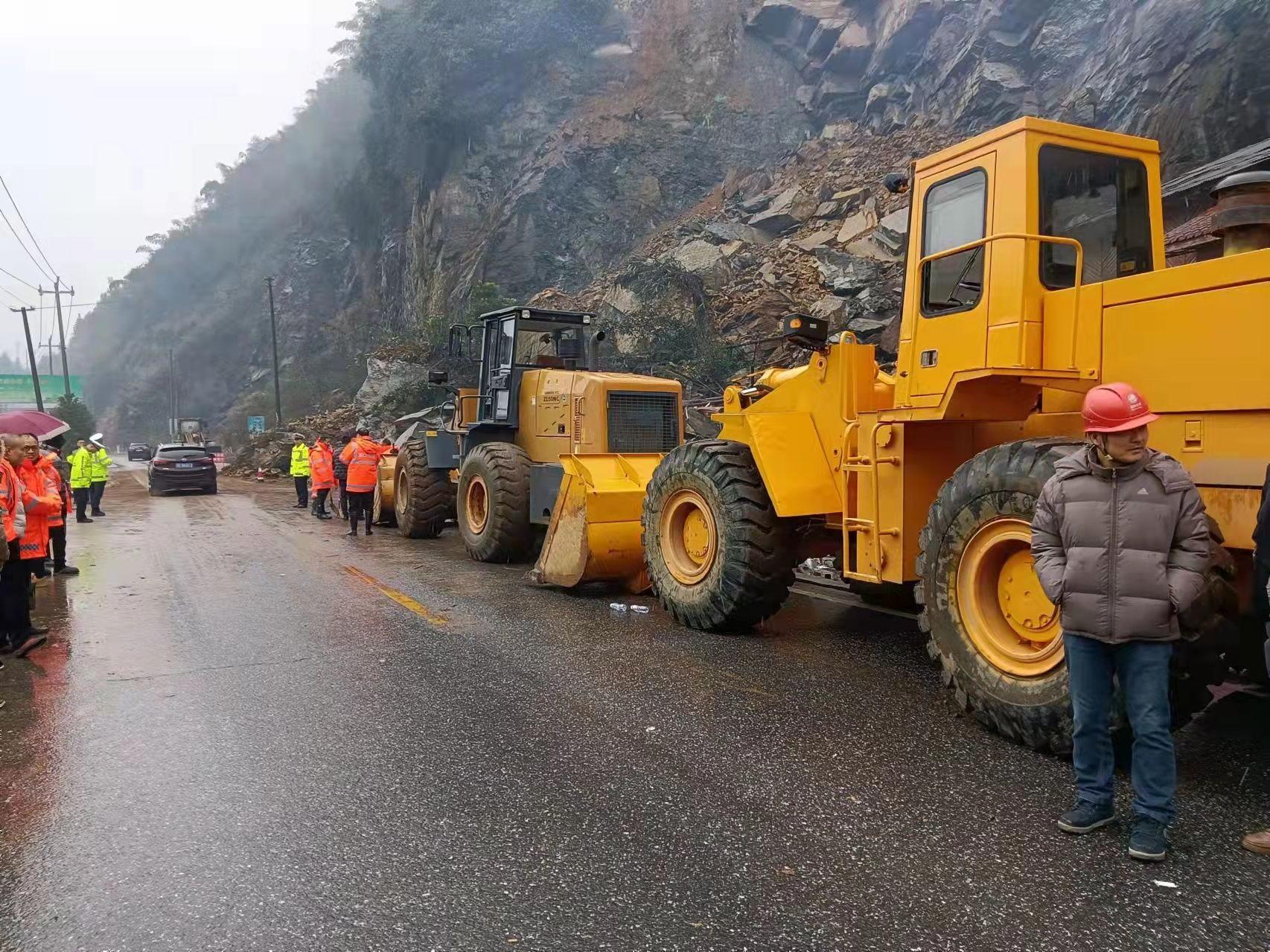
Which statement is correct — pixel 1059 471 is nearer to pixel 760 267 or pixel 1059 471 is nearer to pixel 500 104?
pixel 760 267

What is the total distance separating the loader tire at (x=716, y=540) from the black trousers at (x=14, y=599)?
468cm

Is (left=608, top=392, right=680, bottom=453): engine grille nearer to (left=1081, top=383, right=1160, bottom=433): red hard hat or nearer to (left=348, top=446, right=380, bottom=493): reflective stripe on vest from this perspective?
(left=348, top=446, right=380, bottom=493): reflective stripe on vest

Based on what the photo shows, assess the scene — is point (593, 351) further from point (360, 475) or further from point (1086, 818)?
point (1086, 818)

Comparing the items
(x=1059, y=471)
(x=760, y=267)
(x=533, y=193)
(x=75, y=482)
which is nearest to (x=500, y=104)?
(x=533, y=193)

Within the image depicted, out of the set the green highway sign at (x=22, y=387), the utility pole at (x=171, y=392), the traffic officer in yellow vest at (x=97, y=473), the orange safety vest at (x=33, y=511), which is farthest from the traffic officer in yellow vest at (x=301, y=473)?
the utility pole at (x=171, y=392)

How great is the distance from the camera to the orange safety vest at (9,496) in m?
6.27

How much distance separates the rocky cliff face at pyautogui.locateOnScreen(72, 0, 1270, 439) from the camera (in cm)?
2094

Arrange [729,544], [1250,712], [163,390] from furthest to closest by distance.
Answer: [163,390]
[729,544]
[1250,712]

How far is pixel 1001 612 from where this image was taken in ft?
14.9

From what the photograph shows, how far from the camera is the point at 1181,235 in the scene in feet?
35.9

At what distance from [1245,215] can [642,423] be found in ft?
23.3

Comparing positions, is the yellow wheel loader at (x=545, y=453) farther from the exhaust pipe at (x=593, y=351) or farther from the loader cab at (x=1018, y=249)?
the loader cab at (x=1018, y=249)

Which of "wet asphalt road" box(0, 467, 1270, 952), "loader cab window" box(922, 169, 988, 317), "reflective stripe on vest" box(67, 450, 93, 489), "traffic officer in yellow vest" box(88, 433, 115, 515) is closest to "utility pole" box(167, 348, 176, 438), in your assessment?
"traffic officer in yellow vest" box(88, 433, 115, 515)

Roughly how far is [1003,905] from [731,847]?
0.94m
